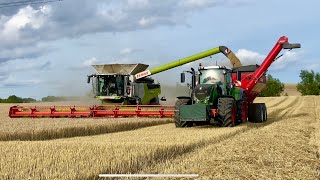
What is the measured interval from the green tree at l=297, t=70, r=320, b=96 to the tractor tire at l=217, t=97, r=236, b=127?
63034mm

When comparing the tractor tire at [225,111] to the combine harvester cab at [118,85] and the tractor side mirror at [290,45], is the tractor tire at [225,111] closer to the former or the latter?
the tractor side mirror at [290,45]

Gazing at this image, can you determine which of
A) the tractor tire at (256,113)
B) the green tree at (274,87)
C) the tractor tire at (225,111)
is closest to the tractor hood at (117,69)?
the tractor tire at (256,113)

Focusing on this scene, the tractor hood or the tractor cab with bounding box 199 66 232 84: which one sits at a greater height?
the tractor hood

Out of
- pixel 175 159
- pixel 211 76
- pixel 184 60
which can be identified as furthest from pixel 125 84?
pixel 175 159

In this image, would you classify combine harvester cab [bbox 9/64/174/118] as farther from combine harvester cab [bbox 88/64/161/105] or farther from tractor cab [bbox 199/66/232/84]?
tractor cab [bbox 199/66/232/84]

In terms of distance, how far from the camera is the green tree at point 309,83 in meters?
74.1

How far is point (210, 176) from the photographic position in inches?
241

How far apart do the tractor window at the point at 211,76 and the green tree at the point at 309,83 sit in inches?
2455

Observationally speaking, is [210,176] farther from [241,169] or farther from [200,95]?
[200,95]

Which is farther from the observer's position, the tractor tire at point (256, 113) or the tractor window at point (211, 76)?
the tractor tire at point (256, 113)

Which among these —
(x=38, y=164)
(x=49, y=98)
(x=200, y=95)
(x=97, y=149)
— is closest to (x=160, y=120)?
(x=200, y=95)

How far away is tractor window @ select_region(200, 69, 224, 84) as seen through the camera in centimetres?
1456

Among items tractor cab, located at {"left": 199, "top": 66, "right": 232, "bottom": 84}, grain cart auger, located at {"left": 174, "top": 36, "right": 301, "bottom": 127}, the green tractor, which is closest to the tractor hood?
grain cart auger, located at {"left": 174, "top": 36, "right": 301, "bottom": 127}

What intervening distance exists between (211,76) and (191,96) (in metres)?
0.87
